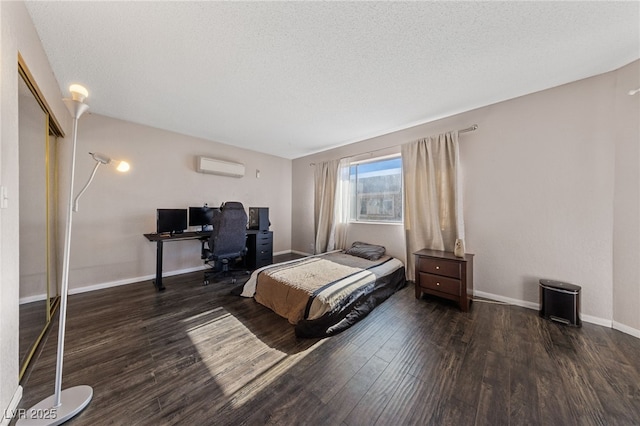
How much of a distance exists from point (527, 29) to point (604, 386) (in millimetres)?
2546

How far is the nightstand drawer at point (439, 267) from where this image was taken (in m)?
2.48

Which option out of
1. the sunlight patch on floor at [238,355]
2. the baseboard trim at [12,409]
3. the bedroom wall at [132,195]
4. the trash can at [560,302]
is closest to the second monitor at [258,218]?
the bedroom wall at [132,195]

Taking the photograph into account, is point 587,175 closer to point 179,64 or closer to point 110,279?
point 179,64

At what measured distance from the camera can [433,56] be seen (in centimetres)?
189

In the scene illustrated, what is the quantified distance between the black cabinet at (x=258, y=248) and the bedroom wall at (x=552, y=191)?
3.37 metres

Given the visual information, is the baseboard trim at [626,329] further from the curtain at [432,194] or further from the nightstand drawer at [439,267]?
the curtain at [432,194]

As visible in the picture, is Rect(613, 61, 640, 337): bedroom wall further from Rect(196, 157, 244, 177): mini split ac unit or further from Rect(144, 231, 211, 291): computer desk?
Rect(196, 157, 244, 177): mini split ac unit

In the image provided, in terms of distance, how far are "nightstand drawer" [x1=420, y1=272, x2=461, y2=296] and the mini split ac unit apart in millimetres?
3769

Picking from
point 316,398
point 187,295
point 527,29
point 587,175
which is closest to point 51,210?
point 187,295

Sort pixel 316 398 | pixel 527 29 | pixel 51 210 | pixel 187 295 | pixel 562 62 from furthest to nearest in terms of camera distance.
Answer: pixel 187 295, pixel 51 210, pixel 562 62, pixel 527 29, pixel 316 398

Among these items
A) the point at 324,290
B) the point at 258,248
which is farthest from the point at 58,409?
the point at 258,248

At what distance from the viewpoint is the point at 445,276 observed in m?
2.55

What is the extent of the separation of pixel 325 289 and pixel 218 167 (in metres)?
3.17

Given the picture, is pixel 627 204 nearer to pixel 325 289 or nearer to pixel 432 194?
pixel 432 194
